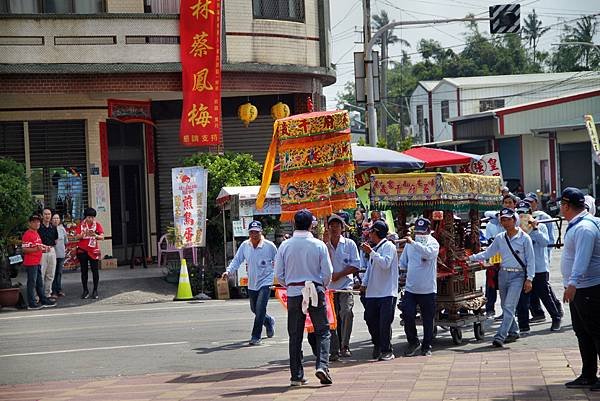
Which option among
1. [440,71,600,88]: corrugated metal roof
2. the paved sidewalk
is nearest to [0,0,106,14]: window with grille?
the paved sidewalk

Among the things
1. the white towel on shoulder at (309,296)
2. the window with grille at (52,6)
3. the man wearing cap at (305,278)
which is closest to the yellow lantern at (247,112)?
the window with grille at (52,6)

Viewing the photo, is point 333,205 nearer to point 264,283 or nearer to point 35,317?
point 264,283

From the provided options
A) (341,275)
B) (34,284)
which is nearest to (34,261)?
(34,284)

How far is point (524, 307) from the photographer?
53.1ft

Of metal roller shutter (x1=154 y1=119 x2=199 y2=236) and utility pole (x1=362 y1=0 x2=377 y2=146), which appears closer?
utility pole (x1=362 y1=0 x2=377 y2=146)

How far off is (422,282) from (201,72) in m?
12.7

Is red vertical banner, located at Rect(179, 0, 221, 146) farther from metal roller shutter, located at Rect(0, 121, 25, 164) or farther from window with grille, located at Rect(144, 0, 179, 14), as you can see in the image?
metal roller shutter, located at Rect(0, 121, 25, 164)

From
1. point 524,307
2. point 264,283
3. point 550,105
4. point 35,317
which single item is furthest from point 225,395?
point 550,105

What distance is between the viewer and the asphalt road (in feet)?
47.4

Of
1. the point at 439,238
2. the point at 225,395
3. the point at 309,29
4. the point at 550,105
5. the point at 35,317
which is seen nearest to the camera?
the point at 225,395

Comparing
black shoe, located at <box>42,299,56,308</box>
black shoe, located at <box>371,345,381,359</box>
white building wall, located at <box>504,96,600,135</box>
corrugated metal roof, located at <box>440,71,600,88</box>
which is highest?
corrugated metal roof, located at <box>440,71,600,88</box>

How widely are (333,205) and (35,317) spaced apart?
8412mm

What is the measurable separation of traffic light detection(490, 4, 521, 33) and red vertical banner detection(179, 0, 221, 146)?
23.4ft

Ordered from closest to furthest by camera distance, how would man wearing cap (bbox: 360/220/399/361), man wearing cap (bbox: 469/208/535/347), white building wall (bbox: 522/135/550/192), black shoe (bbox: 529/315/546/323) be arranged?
1. man wearing cap (bbox: 360/220/399/361)
2. man wearing cap (bbox: 469/208/535/347)
3. black shoe (bbox: 529/315/546/323)
4. white building wall (bbox: 522/135/550/192)
